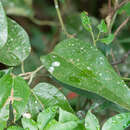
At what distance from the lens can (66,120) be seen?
63 cm

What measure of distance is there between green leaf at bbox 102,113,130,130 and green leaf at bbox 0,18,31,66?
0.29m

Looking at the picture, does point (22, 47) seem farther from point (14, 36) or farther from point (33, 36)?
point (33, 36)

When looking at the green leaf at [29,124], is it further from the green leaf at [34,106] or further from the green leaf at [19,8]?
the green leaf at [19,8]

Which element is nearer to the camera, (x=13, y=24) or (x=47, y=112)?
(x=47, y=112)

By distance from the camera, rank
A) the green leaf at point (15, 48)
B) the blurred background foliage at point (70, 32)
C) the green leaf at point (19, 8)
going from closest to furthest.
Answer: the green leaf at point (15, 48)
the blurred background foliage at point (70, 32)
the green leaf at point (19, 8)

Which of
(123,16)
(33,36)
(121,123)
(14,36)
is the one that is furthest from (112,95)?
(33,36)

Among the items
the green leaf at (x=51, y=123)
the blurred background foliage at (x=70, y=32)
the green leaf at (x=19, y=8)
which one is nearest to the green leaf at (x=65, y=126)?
the green leaf at (x=51, y=123)

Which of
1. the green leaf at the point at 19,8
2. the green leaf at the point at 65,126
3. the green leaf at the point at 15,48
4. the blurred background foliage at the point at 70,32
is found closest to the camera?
the green leaf at the point at 65,126

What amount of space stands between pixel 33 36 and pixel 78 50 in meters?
1.29

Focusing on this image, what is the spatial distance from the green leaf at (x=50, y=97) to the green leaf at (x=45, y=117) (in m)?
0.06

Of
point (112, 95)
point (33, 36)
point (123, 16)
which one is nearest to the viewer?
point (112, 95)

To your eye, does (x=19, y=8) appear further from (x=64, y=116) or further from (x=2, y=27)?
(x=64, y=116)

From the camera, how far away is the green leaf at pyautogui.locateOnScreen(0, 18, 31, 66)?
742 mm

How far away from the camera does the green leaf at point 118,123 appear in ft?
2.01
